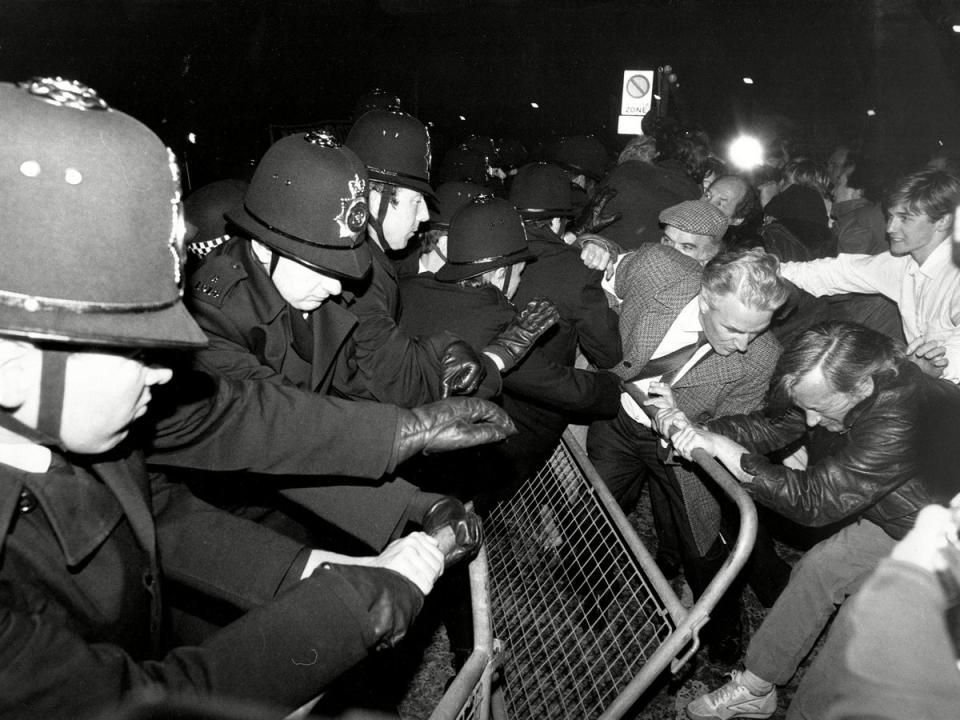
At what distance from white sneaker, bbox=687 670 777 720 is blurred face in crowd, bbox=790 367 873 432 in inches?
51.2

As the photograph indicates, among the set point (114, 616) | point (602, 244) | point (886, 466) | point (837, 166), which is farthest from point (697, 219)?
point (114, 616)

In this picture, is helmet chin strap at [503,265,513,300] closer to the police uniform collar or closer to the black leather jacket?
the black leather jacket

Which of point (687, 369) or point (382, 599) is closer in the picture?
point (382, 599)

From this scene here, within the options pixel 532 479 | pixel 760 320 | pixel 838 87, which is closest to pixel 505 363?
pixel 532 479

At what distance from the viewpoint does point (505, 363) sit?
3041 mm

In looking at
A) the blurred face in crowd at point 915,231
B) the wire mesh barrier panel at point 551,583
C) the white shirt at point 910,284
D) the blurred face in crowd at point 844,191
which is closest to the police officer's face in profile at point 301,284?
the wire mesh barrier panel at point 551,583

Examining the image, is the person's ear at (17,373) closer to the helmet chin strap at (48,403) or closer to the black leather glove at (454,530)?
the helmet chin strap at (48,403)

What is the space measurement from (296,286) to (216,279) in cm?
29

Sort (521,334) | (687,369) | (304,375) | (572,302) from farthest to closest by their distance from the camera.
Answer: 1. (572,302)
2. (687,369)
3. (521,334)
4. (304,375)

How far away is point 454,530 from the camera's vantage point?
191 centimetres

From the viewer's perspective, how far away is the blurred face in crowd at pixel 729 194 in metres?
4.92

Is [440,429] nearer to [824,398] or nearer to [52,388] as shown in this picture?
[52,388]

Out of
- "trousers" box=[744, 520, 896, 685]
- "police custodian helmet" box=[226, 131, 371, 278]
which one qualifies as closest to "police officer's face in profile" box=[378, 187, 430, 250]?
"police custodian helmet" box=[226, 131, 371, 278]

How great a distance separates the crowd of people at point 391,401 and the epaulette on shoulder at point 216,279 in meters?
0.03
